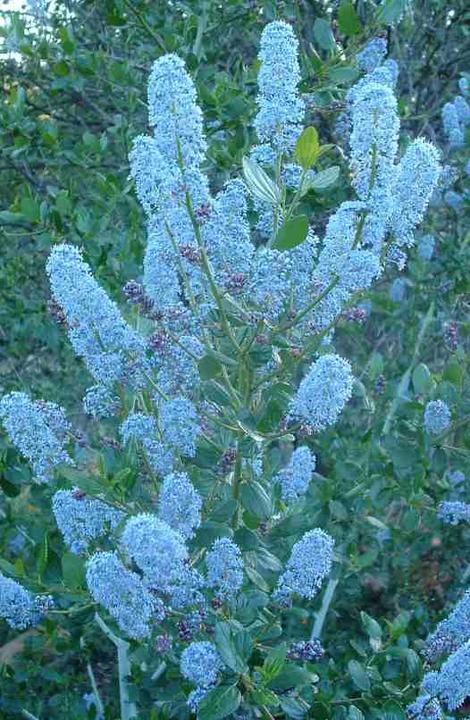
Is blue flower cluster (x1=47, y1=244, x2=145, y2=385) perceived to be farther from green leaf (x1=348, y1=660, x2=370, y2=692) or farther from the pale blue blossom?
green leaf (x1=348, y1=660, x2=370, y2=692)

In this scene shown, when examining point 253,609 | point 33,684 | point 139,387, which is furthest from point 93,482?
point 33,684

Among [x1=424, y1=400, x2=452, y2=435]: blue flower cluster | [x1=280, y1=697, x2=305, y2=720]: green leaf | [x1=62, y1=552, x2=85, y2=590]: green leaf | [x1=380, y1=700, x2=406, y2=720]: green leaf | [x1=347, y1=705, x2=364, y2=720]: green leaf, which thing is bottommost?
[x1=347, y1=705, x2=364, y2=720]: green leaf

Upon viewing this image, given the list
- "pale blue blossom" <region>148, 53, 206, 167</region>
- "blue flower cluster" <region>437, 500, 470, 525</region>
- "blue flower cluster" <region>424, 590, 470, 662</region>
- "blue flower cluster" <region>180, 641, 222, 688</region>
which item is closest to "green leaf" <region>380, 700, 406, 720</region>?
"blue flower cluster" <region>424, 590, 470, 662</region>

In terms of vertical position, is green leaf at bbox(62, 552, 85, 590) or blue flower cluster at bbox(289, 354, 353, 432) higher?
blue flower cluster at bbox(289, 354, 353, 432)

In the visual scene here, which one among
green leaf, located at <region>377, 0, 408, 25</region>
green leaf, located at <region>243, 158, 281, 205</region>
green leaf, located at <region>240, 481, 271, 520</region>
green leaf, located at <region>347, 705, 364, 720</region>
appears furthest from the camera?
green leaf, located at <region>377, 0, 408, 25</region>

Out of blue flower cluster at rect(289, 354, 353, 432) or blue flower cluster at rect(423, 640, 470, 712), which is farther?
blue flower cluster at rect(423, 640, 470, 712)

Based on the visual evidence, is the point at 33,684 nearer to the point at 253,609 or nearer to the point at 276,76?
the point at 253,609

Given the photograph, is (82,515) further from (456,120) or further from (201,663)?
(456,120)
